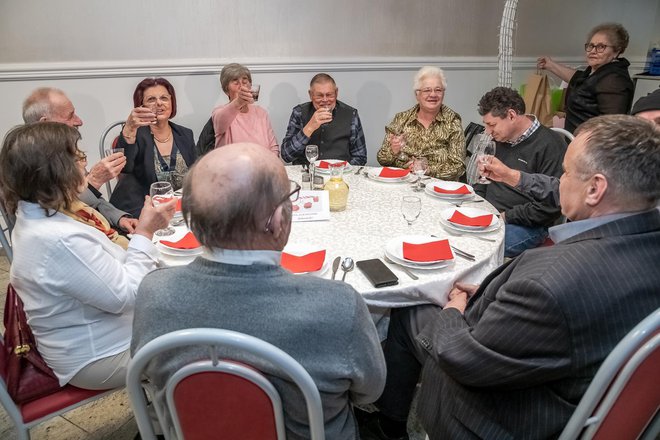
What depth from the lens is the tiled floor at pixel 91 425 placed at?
193cm

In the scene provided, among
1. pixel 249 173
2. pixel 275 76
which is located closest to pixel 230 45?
pixel 275 76

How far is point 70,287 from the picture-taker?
51.6 inches

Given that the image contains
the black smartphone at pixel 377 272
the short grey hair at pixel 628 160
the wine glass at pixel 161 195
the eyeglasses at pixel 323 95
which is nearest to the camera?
the short grey hair at pixel 628 160

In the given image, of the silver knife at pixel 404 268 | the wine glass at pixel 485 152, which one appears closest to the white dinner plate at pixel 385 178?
the wine glass at pixel 485 152

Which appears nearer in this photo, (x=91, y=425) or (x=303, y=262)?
(x=303, y=262)

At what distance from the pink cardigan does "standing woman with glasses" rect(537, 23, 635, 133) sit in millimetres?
2428

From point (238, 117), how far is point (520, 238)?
6.91 feet

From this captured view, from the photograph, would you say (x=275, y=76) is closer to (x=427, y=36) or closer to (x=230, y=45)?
(x=230, y=45)

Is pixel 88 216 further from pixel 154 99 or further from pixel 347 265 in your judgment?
pixel 154 99

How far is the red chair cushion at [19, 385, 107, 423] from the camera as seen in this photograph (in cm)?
136

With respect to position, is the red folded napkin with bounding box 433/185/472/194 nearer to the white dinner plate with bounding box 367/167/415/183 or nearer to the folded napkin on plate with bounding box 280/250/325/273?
the white dinner plate with bounding box 367/167/415/183

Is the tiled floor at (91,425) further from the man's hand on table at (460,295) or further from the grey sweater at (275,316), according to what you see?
the man's hand on table at (460,295)

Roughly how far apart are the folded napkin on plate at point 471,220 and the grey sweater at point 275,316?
107 centimetres

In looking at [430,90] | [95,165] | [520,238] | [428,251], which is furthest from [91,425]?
[430,90]
